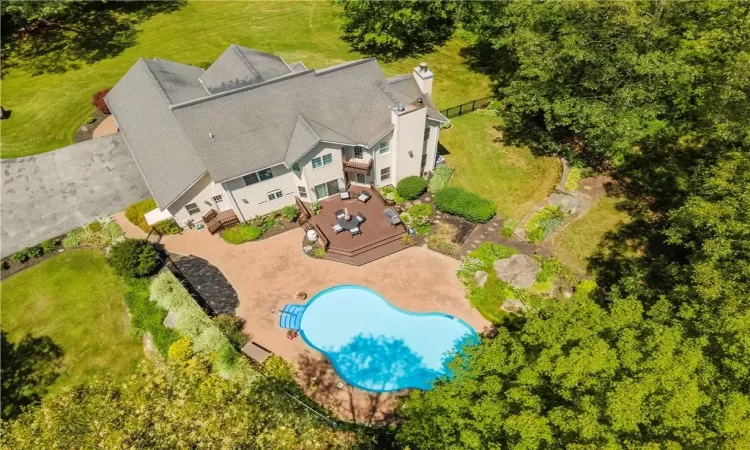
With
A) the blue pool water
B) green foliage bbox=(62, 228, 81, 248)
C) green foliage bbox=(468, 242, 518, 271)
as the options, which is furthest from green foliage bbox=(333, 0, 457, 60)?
green foliage bbox=(62, 228, 81, 248)

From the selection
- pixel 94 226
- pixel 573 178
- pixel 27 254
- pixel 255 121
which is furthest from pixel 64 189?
pixel 573 178

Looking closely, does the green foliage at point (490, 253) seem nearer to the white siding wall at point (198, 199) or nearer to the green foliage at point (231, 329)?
the green foliage at point (231, 329)

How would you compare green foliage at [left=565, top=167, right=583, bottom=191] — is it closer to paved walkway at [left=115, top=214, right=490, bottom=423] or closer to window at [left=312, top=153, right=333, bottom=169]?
paved walkway at [left=115, top=214, right=490, bottom=423]

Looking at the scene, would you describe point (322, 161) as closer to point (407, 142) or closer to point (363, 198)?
point (363, 198)

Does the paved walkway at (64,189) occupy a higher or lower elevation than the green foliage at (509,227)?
lower

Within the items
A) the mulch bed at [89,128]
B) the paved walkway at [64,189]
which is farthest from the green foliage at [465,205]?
the mulch bed at [89,128]
